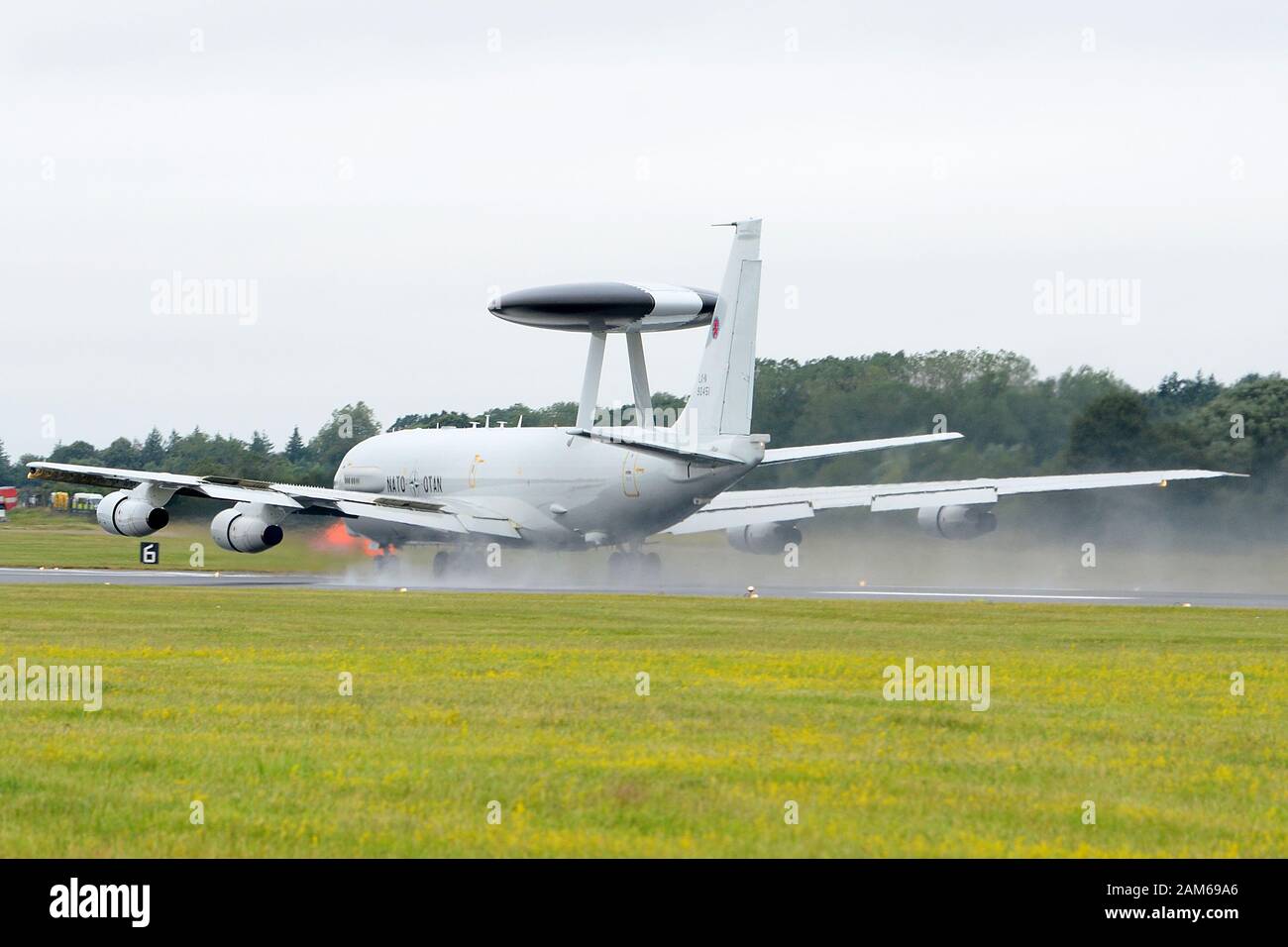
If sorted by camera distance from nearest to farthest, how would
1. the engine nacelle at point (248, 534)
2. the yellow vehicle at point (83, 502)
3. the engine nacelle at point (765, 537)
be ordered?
the engine nacelle at point (248, 534) → the engine nacelle at point (765, 537) → the yellow vehicle at point (83, 502)

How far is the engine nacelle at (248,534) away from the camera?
159 ft

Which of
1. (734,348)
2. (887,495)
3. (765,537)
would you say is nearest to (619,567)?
(765,537)

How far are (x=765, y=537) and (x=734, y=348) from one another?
8061mm

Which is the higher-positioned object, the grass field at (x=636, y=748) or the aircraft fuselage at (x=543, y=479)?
the aircraft fuselage at (x=543, y=479)

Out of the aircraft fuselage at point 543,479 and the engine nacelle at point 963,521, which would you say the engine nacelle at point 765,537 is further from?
the engine nacelle at point 963,521

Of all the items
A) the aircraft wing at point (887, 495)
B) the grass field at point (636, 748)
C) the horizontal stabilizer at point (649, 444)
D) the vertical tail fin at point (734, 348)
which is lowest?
the grass field at point (636, 748)

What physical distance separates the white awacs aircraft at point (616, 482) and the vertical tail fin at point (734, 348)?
0.12 ft

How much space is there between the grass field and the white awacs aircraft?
1829cm

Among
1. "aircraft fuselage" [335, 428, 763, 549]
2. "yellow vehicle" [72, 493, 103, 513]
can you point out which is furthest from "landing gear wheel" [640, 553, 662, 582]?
"yellow vehicle" [72, 493, 103, 513]

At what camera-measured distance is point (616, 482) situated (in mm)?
49125

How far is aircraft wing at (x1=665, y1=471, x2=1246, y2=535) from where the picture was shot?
45.7m

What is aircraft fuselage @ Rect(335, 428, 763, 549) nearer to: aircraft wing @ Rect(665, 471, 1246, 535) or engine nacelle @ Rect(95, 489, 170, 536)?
aircraft wing @ Rect(665, 471, 1246, 535)

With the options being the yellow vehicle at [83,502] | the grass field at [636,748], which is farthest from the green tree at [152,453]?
the grass field at [636,748]

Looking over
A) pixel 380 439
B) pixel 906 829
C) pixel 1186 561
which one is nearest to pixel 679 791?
pixel 906 829
